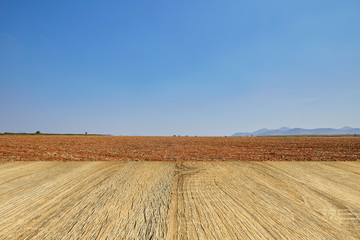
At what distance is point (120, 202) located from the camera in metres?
1.58

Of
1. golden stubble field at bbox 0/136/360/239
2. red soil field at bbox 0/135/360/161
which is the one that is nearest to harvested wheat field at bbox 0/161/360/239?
golden stubble field at bbox 0/136/360/239

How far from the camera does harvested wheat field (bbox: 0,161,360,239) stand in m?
1.14

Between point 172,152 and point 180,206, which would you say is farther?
point 172,152

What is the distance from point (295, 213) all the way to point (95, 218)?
148 centimetres

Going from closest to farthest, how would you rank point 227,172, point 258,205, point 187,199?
1. point 258,205
2. point 187,199
3. point 227,172

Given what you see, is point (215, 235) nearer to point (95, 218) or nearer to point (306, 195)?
point (95, 218)

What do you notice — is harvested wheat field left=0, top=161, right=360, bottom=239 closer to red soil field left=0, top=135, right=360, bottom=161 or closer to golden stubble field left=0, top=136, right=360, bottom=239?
golden stubble field left=0, top=136, right=360, bottom=239

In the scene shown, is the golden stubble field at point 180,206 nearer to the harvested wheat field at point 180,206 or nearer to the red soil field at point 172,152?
the harvested wheat field at point 180,206

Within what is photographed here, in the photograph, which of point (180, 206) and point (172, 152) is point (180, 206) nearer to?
→ point (180, 206)

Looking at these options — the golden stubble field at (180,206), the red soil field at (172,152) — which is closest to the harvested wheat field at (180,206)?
the golden stubble field at (180,206)

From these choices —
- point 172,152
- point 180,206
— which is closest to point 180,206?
point 180,206

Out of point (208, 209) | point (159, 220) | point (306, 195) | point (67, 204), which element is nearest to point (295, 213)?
point (306, 195)

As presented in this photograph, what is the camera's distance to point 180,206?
1.50 meters

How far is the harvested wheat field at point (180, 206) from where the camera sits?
1139mm
